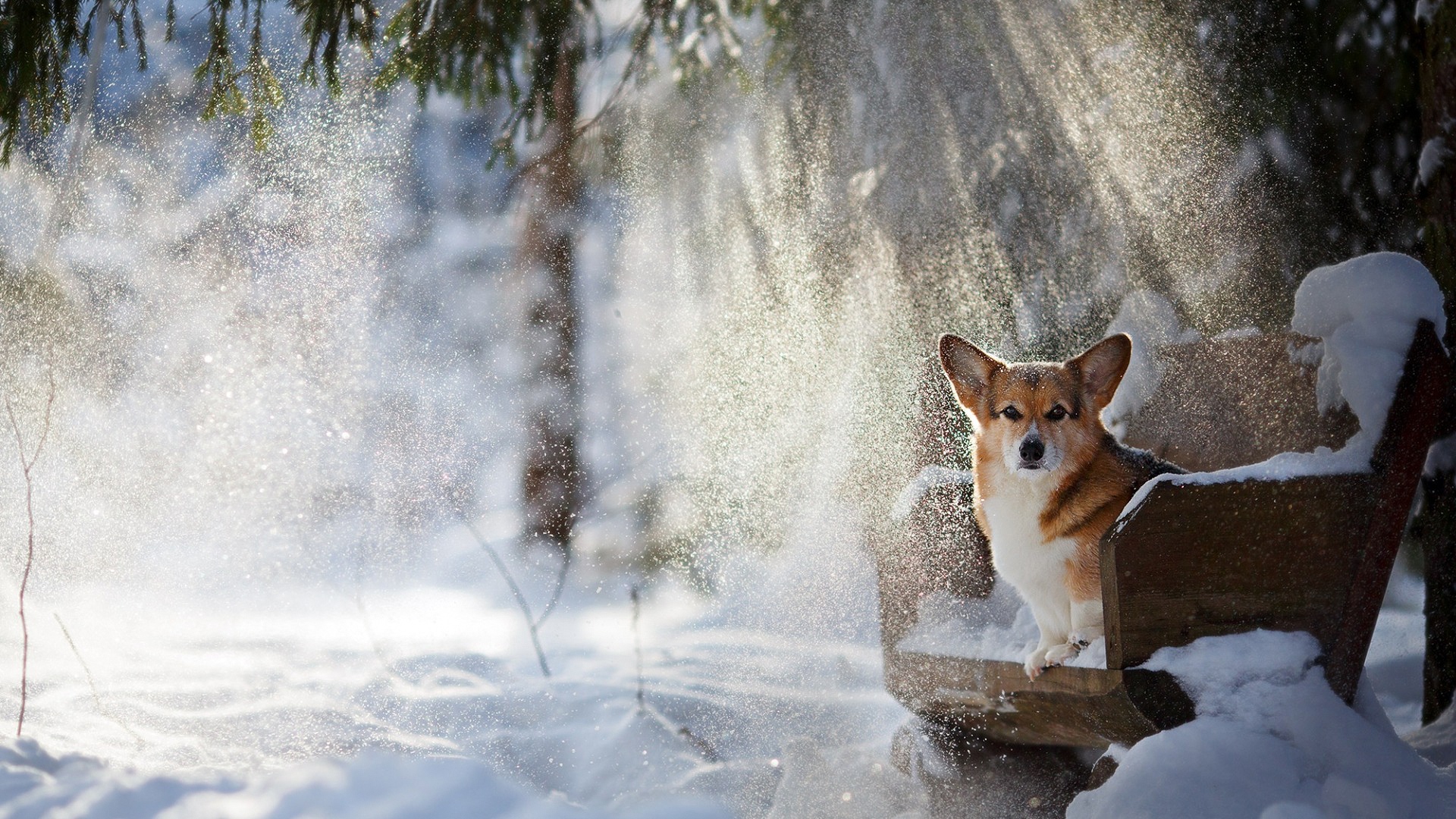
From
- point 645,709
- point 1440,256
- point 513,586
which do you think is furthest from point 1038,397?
point 513,586

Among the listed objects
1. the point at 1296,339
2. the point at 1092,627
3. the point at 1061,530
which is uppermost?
the point at 1296,339

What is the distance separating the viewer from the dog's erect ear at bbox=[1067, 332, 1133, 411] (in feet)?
4.78

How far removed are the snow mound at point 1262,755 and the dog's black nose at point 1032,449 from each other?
13.2 inches

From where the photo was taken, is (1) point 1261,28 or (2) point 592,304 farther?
(2) point 592,304

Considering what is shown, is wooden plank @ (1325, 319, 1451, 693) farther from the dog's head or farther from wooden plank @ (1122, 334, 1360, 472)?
the dog's head

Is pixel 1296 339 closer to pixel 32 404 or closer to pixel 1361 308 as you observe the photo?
pixel 1361 308

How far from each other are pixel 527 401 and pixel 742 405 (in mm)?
768

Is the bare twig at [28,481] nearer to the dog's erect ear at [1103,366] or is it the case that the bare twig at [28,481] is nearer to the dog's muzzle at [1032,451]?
the dog's muzzle at [1032,451]

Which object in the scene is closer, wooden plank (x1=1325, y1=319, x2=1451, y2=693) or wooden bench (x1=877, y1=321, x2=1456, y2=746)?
wooden bench (x1=877, y1=321, x2=1456, y2=746)

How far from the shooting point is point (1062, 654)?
58.0 inches

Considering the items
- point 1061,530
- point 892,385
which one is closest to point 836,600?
point 892,385

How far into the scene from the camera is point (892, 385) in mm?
2648

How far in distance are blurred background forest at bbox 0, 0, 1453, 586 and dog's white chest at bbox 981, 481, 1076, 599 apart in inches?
33.7

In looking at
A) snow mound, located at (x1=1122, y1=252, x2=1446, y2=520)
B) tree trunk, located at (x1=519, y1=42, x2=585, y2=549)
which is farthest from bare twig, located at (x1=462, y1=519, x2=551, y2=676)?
snow mound, located at (x1=1122, y1=252, x2=1446, y2=520)
